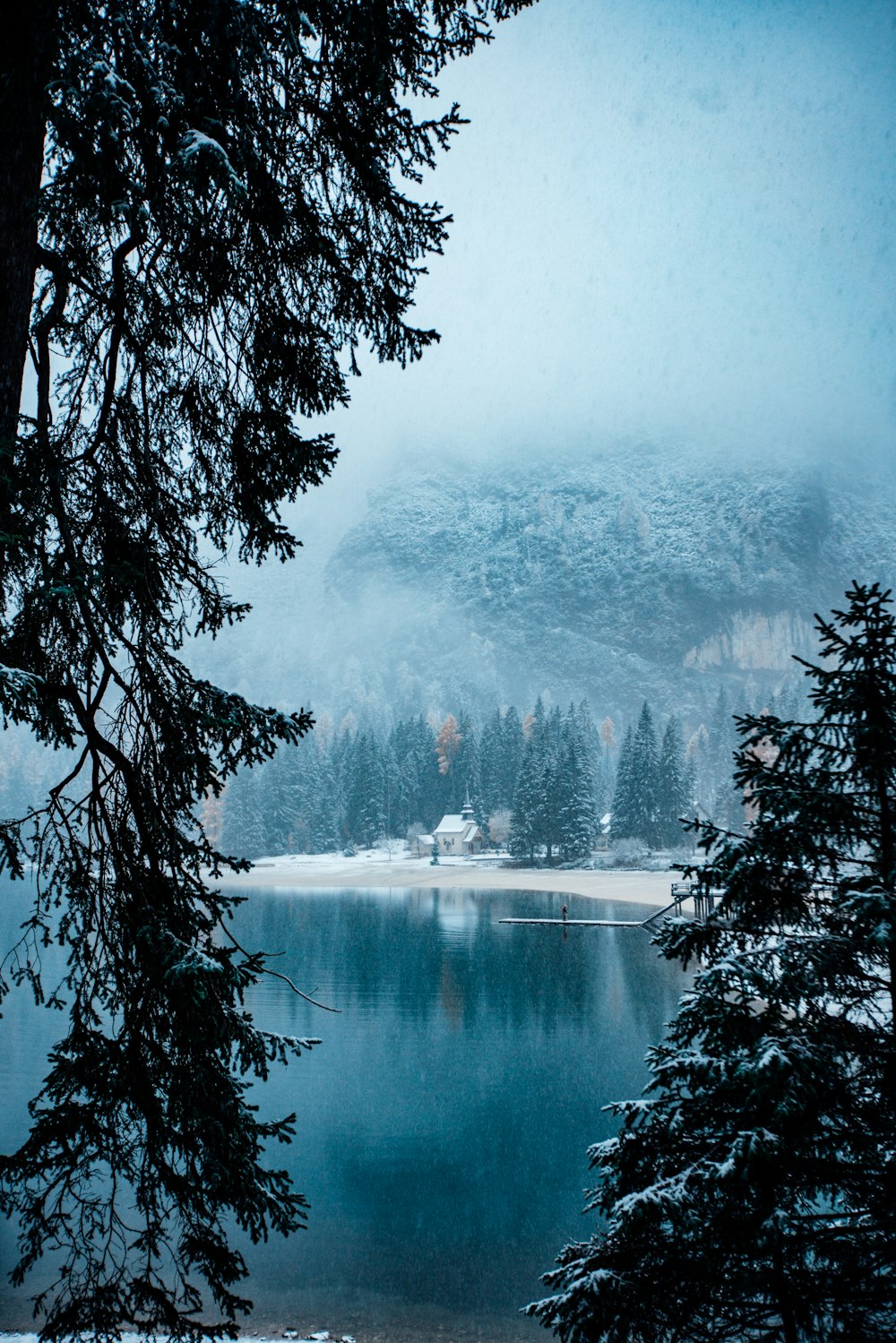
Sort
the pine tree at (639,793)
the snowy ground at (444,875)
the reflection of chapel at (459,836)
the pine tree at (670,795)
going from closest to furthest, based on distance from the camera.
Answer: the snowy ground at (444,875), the pine tree at (639,793), the pine tree at (670,795), the reflection of chapel at (459,836)

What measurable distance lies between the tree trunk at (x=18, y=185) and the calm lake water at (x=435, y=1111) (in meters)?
3.17

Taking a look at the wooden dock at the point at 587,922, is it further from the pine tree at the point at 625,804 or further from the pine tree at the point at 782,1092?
the pine tree at the point at 782,1092

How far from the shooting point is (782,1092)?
11.4ft

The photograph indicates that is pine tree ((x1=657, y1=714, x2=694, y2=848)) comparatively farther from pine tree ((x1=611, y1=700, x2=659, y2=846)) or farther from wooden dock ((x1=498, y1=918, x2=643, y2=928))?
wooden dock ((x1=498, y1=918, x2=643, y2=928))

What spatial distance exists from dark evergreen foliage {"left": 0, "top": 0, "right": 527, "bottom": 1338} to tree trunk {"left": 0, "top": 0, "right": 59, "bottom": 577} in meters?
0.01

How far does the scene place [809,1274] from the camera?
12.0 ft

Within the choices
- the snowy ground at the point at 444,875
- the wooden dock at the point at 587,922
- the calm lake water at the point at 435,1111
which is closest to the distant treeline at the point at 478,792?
the snowy ground at the point at 444,875

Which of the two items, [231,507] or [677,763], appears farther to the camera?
[677,763]

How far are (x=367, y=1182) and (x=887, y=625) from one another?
50.5 ft

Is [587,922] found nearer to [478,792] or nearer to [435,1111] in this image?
[435,1111]

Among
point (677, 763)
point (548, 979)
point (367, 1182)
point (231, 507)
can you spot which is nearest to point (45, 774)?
point (677, 763)

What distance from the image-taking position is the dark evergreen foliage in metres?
3.91

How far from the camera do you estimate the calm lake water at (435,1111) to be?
11.7 meters

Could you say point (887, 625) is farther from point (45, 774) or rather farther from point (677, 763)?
point (45, 774)
